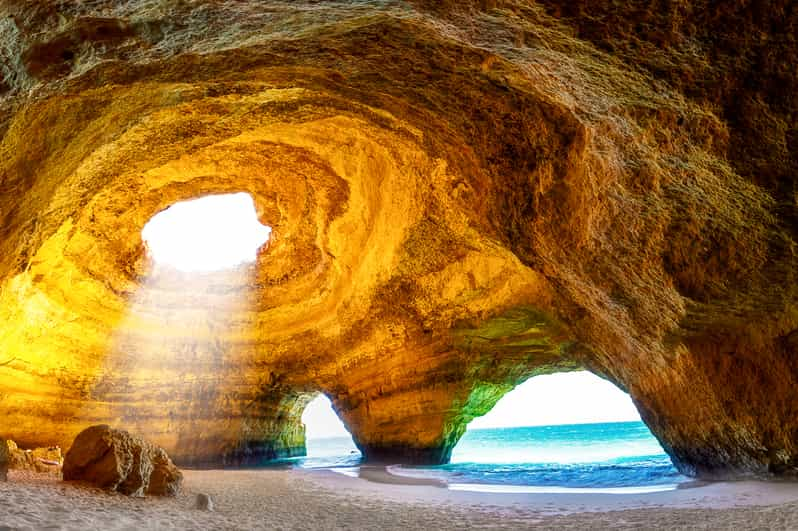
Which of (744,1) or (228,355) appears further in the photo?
(228,355)

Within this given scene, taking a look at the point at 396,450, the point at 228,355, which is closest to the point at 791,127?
the point at 396,450

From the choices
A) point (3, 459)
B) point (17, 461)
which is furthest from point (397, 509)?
point (17, 461)

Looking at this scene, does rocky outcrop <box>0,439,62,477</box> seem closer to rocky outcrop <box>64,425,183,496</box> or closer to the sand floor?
the sand floor

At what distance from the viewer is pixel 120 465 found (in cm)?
507

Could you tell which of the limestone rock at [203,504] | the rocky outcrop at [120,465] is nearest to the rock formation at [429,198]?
the rocky outcrop at [120,465]

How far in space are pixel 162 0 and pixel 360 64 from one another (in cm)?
198

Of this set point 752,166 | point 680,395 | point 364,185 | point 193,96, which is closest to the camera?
point 752,166

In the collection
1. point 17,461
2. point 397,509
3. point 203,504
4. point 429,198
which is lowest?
point 397,509

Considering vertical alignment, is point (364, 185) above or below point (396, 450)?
above

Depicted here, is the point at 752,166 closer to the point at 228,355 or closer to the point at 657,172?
the point at 657,172

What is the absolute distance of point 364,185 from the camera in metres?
9.80

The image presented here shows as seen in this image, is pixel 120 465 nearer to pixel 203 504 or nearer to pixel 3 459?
pixel 203 504

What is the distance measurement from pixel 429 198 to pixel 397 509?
4908mm

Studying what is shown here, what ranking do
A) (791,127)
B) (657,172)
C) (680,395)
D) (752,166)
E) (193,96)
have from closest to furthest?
1. (791,127)
2. (752,166)
3. (657,172)
4. (193,96)
5. (680,395)
